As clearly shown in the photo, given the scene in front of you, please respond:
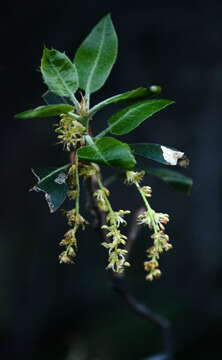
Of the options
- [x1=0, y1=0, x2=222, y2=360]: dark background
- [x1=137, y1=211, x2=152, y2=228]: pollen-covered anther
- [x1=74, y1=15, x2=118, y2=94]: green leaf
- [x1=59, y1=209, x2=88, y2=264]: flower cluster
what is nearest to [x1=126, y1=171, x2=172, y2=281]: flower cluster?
[x1=137, y1=211, x2=152, y2=228]: pollen-covered anther

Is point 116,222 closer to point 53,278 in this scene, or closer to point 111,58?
point 111,58

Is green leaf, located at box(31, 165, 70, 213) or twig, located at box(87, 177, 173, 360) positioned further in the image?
twig, located at box(87, 177, 173, 360)

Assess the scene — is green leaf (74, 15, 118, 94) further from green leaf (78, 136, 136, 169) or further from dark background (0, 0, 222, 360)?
dark background (0, 0, 222, 360)

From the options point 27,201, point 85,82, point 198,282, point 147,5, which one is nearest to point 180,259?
point 198,282

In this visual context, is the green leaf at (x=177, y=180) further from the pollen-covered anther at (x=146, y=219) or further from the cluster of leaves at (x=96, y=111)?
the pollen-covered anther at (x=146, y=219)

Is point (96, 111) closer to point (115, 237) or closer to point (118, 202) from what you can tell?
point (115, 237)

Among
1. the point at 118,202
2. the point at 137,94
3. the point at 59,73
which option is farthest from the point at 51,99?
the point at 118,202
